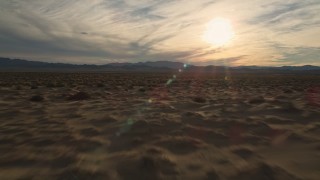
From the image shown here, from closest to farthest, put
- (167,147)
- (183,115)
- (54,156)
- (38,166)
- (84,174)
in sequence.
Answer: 1. (84,174)
2. (38,166)
3. (54,156)
4. (167,147)
5. (183,115)

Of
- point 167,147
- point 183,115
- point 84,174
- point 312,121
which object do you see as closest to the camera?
point 84,174

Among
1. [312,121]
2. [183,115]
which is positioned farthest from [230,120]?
[312,121]

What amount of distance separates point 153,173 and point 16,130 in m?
2.96

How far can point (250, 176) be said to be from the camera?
3.19 meters

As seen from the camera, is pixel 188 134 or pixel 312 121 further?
pixel 312 121

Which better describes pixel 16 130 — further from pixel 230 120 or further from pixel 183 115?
pixel 230 120

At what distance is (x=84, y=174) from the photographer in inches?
125

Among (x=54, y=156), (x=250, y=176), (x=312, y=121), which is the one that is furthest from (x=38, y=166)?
(x=312, y=121)

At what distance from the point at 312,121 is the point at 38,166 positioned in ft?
16.3

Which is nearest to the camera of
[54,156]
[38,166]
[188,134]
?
[38,166]

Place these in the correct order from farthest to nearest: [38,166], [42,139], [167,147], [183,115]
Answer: [183,115], [42,139], [167,147], [38,166]

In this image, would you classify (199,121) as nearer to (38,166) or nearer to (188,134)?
(188,134)

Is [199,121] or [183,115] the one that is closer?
[199,121]

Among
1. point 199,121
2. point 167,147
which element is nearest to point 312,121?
point 199,121
